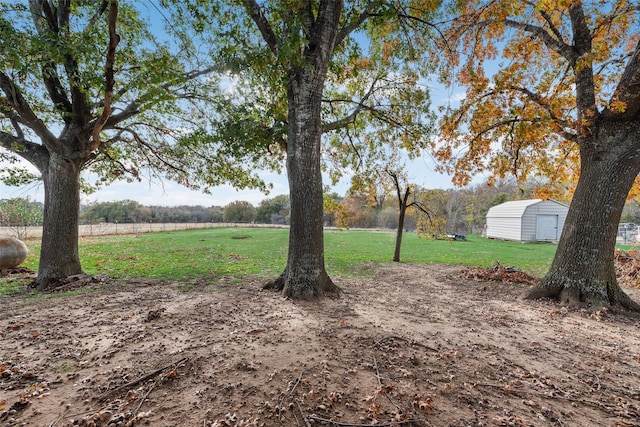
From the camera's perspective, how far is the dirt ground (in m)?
2.25

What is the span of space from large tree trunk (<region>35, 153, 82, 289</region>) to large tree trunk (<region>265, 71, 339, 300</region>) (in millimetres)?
5511

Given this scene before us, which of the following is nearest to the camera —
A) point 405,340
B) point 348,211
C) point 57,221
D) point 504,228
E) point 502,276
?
point 405,340

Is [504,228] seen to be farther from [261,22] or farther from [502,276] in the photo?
[261,22]

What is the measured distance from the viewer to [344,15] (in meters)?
6.14

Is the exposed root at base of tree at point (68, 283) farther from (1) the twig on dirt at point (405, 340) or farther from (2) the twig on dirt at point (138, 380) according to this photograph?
(1) the twig on dirt at point (405, 340)

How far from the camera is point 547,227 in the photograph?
2417 centimetres

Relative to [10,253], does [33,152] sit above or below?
above

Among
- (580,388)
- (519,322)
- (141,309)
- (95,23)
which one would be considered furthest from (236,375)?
(95,23)

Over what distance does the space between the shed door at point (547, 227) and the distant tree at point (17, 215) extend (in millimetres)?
38378

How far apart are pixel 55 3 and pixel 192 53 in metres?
3.78

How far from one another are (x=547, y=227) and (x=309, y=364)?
28.9 m

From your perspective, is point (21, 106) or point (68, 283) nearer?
point (21, 106)

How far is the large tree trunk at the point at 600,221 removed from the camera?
5.29 metres

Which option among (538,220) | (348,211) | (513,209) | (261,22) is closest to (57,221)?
(261,22)
